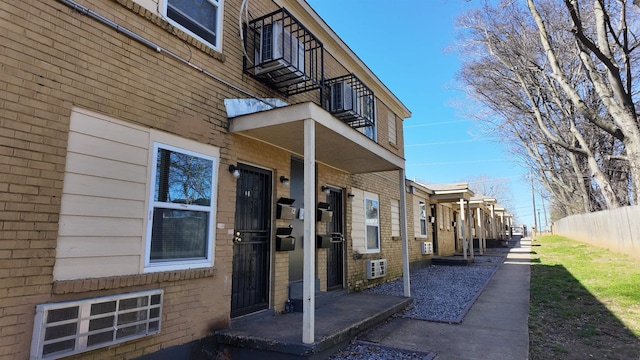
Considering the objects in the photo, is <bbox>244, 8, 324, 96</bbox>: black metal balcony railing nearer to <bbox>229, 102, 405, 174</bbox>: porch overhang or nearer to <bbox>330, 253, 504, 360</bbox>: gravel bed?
<bbox>229, 102, 405, 174</bbox>: porch overhang

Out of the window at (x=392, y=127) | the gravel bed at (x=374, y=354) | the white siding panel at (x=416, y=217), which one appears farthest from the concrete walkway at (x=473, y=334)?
the white siding panel at (x=416, y=217)

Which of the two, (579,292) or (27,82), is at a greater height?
(27,82)

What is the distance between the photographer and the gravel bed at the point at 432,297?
178 inches

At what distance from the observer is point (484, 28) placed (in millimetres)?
15781

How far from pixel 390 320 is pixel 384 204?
15.5 feet

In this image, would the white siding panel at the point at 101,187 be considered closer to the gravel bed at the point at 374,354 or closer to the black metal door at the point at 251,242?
the black metal door at the point at 251,242

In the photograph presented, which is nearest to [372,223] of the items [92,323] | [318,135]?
[318,135]

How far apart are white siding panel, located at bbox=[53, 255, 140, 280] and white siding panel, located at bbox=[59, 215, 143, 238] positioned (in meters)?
0.23

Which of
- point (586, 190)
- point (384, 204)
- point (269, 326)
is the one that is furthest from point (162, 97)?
point (586, 190)

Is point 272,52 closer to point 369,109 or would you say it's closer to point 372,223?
point 369,109

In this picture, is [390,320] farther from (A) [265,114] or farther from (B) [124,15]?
(B) [124,15]

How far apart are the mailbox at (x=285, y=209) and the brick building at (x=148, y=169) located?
0.03 m

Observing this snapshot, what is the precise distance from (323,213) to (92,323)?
4614 mm

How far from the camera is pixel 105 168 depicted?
3.51 meters
